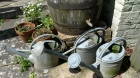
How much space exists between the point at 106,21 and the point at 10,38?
2.08m

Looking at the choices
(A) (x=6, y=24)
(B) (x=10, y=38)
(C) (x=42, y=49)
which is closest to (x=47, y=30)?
(B) (x=10, y=38)

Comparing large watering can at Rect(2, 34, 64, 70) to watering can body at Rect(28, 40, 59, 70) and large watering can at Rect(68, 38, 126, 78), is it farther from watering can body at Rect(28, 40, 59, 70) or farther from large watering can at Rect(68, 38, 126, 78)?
large watering can at Rect(68, 38, 126, 78)

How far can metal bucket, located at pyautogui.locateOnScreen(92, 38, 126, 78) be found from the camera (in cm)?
227

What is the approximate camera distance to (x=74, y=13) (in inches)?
103

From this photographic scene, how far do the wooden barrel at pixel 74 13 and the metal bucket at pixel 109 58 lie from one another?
60 cm

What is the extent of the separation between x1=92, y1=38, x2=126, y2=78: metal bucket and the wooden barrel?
0.60 metres

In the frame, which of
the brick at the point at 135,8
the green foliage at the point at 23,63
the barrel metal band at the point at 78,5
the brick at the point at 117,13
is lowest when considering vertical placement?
the green foliage at the point at 23,63

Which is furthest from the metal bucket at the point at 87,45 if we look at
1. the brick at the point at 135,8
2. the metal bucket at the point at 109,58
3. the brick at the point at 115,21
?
the brick at the point at 135,8

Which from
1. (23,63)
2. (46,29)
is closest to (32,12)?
(46,29)

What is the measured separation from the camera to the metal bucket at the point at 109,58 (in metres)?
2.27

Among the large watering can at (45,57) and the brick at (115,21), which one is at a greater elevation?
the brick at (115,21)

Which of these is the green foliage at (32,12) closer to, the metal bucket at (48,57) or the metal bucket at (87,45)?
the metal bucket at (48,57)

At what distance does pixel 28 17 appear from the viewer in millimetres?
3416

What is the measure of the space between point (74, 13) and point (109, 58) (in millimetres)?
913
